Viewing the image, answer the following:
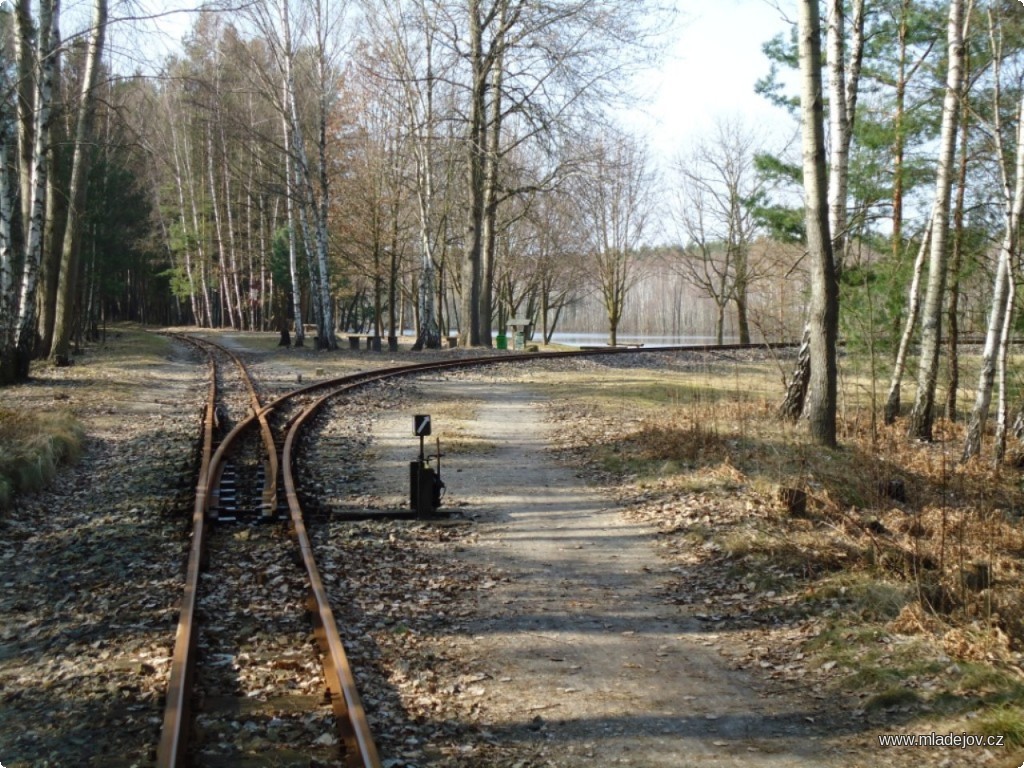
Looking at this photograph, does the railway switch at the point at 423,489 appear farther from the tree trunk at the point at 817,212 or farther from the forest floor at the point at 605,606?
the tree trunk at the point at 817,212

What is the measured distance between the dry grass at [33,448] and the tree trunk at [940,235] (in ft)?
40.6

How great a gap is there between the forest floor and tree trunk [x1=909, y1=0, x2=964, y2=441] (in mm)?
2434

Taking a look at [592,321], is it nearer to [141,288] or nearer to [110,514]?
[141,288]

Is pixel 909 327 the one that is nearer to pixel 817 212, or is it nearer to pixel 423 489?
pixel 817 212

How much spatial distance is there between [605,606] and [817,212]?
22.6 feet

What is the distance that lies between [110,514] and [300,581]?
10.2 ft

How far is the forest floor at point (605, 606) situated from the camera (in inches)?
183

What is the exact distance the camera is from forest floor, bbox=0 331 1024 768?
4656 mm

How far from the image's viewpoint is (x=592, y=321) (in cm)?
11444

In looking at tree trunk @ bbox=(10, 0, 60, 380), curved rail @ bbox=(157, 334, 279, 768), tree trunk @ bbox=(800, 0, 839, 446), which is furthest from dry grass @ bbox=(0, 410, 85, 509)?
tree trunk @ bbox=(800, 0, 839, 446)

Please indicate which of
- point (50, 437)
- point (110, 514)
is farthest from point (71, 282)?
point (110, 514)

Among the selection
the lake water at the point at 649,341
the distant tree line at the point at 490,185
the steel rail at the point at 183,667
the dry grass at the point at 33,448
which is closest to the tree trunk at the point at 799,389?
the distant tree line at the point at 490,185

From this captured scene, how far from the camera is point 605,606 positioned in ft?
21.8

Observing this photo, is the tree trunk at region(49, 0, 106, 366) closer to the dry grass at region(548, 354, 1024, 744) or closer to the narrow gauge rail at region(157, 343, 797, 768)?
the narrow gauge rail at region(157, 343, 797, 768)
